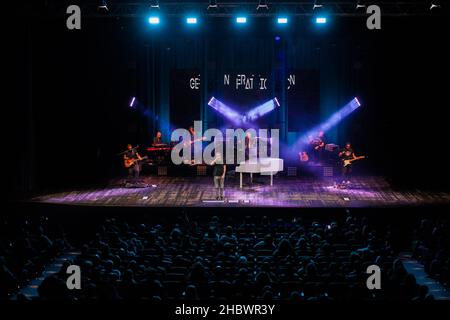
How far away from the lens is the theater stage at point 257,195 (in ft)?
49.4

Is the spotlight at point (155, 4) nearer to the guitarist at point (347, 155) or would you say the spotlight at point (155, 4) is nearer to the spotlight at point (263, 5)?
the spotlight at point (263, 5)

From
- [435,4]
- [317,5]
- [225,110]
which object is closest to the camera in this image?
[435,4]

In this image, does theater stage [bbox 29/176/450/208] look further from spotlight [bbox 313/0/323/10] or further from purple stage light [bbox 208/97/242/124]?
spotlight [bbox 313/0/323/10]

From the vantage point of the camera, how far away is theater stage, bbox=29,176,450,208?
592 inches

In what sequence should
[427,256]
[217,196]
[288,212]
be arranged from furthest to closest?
[217,196], [288,212], [427,256]

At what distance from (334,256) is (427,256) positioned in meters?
2.18

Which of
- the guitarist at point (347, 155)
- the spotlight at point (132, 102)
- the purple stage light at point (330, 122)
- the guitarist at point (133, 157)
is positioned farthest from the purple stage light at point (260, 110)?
the guitarist at point (133, 157)

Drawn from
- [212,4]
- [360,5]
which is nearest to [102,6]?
[212,4]

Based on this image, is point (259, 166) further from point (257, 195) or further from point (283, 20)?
point (283, 20)

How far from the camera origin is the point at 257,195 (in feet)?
53.3

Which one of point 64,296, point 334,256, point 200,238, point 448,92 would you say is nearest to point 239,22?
point 448,92

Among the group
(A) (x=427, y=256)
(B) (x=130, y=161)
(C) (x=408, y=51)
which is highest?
(C) (x=408, y=51)
